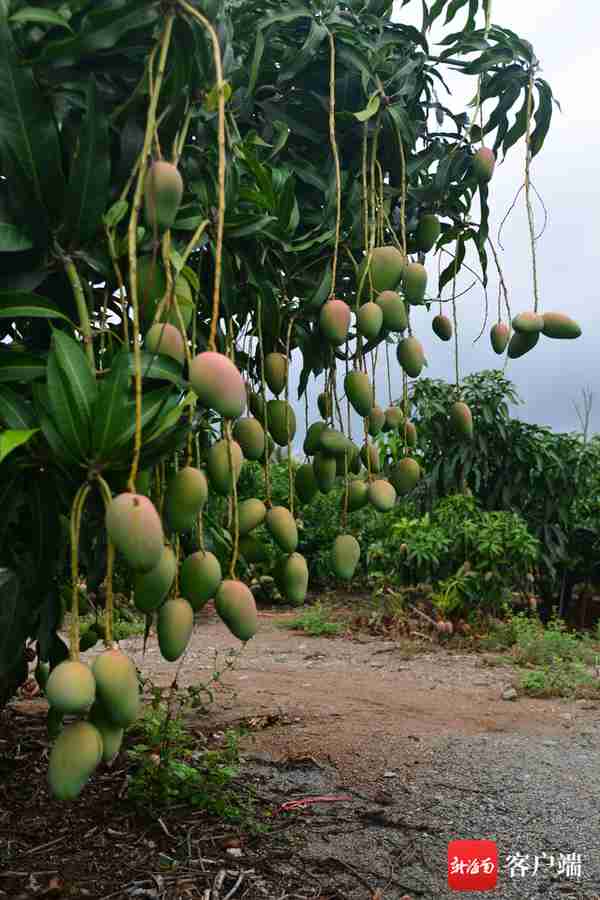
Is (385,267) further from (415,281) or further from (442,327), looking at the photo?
(442,327)

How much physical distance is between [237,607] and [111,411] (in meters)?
0.28

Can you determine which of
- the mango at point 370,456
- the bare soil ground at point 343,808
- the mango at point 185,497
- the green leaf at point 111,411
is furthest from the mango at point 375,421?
the bare soil ground at point 343,808

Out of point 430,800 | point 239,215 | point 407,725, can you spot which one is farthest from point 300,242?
point 407,725

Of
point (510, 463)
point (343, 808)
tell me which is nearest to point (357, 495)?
point (343, 808)

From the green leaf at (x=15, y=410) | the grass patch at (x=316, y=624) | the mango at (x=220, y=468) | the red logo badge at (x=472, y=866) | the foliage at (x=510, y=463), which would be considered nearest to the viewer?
the green leaf at (x=15, y=410)

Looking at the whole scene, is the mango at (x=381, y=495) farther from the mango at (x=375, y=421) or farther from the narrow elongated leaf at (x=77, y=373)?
the narrow elongated leaf at (x=77, y=373)

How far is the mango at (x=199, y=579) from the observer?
100cm

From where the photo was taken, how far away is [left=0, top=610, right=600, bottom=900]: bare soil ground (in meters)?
1.74

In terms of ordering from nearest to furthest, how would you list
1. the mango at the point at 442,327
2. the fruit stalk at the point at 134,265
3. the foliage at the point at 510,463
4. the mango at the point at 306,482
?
1. the fruit stalk at the point at 134,265
2. the mango at the point at 306,482
3. the mango at the point at 442,327
4. the foliage at the point at 510,463

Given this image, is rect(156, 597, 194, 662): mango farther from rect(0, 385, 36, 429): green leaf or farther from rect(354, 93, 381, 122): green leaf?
rect(354, 93, 381, 122): green leaf

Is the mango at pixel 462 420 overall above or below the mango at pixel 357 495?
above

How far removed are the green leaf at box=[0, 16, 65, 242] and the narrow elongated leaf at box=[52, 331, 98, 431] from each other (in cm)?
22

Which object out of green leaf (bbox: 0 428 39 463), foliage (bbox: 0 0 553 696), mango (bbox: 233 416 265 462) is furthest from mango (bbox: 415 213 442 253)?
green leaf (bbox: 0 428 39 463)

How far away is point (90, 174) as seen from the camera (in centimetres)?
99
